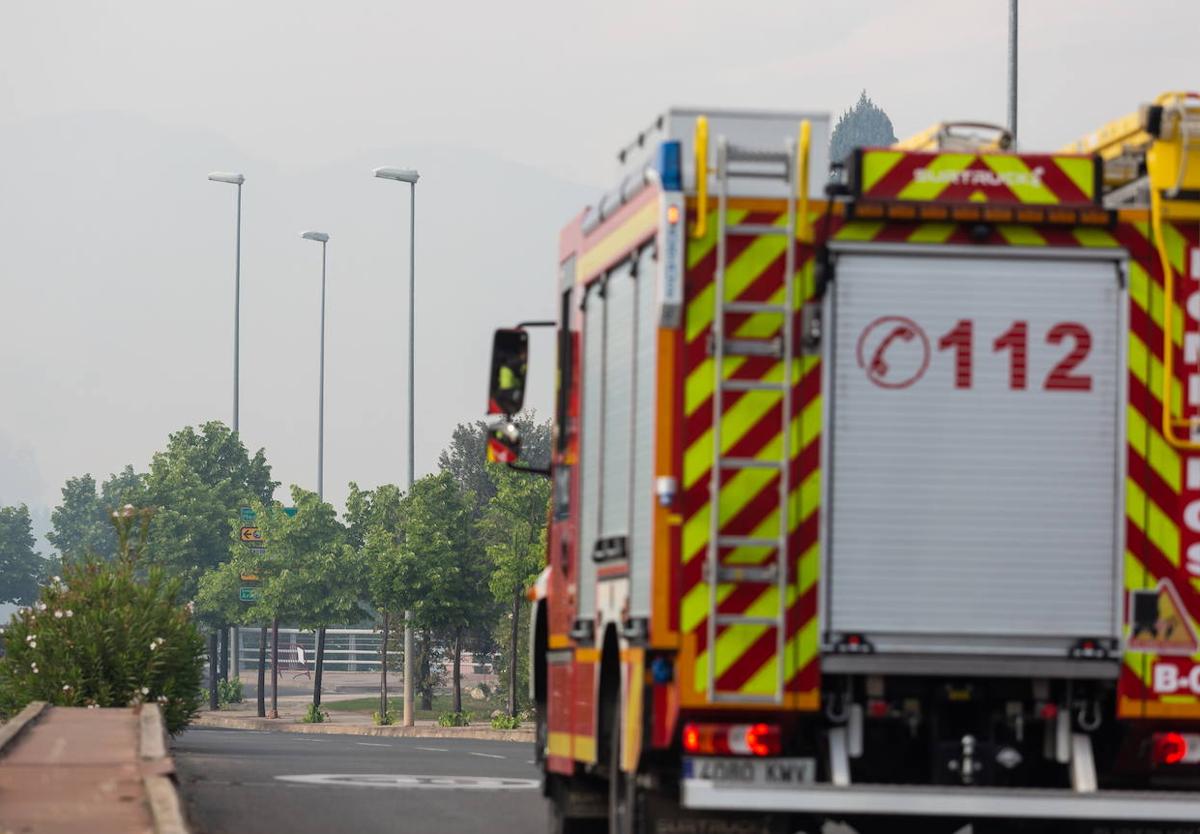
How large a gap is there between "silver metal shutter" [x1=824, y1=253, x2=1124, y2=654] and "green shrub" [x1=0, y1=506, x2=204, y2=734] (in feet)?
66.1

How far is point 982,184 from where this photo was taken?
10.2 meters

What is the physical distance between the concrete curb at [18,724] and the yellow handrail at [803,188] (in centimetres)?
1088

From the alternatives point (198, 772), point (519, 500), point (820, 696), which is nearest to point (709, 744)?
point (820, 696)

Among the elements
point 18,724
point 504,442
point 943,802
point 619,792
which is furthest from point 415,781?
point 943,802

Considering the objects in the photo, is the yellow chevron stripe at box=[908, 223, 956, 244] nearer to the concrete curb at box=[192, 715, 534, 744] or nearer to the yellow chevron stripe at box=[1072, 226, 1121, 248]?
the yellow chevron stripe at box=[1072, 226, 1121, 248]

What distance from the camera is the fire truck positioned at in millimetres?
9867

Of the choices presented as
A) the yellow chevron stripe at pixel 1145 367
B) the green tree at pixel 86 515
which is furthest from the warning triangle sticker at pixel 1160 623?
the green tree at pixel 86 515

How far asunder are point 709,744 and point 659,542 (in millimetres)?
811

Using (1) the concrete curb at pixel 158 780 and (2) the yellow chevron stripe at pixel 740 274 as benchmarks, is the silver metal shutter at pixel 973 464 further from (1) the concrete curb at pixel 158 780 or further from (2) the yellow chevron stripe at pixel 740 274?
(1) the concrete curb at pixel 158 780

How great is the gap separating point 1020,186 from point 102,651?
20.9 meters

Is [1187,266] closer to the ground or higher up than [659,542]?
higher up

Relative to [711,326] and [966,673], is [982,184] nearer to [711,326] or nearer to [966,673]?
[711,326]

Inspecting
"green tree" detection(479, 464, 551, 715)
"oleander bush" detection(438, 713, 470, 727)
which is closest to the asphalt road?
Answer: "green tree" detection(479, 464, 551, 715)

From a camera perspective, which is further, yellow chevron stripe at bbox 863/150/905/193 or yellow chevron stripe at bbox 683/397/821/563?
yellow chevron stripe at bbox 863/150/905/193
